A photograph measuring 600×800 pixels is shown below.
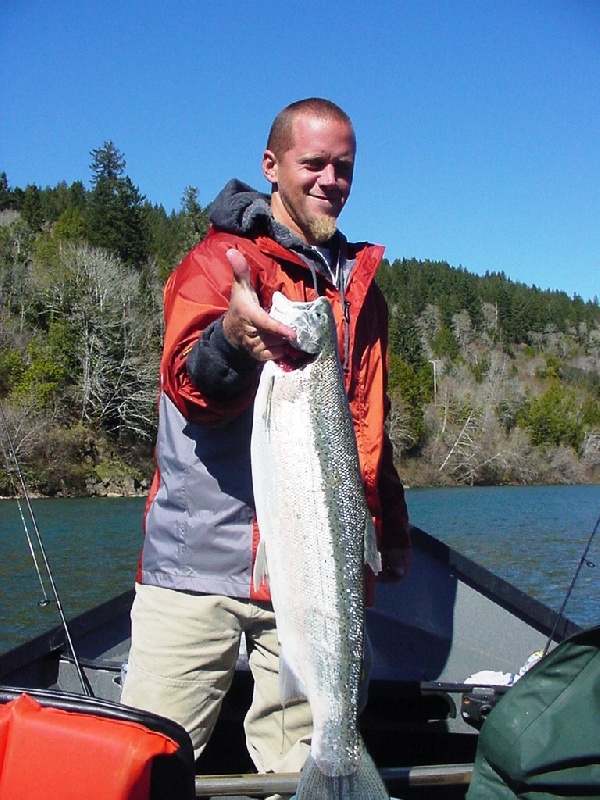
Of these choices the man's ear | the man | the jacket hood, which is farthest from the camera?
the man's ear

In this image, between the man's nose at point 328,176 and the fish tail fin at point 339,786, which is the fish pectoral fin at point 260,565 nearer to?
the fish tail fin at point 339,786

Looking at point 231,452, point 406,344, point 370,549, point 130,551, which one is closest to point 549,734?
point 370,549

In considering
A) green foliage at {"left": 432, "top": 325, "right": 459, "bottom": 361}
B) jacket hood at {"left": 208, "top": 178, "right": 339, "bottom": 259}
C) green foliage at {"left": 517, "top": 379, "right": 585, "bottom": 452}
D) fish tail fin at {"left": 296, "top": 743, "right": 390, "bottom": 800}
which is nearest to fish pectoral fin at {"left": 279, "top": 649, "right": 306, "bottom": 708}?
fish tail fin at {"left": 296, "top": 743, "right": 390, "bottom": 800}

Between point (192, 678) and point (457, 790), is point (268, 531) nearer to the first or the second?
point (192, 678)

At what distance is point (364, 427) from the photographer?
311 centimetres

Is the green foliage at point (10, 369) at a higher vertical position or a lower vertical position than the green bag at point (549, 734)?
higher

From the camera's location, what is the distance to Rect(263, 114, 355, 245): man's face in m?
3.04

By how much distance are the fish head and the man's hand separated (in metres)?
0.06

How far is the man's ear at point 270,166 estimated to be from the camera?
10.4ft

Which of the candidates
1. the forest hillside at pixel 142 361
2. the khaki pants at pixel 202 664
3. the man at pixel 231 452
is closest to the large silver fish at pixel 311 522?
the man at pixel 231 452

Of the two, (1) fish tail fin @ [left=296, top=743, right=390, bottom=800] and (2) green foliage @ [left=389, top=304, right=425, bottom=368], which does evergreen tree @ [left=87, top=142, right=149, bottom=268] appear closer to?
(2) green foliage @ [left=389, top=304, right=425, bottom=368]

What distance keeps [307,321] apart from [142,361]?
47.4 metres

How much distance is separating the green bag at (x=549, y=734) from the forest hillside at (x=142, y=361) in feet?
15.4

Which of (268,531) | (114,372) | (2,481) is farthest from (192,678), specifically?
(114,372)
